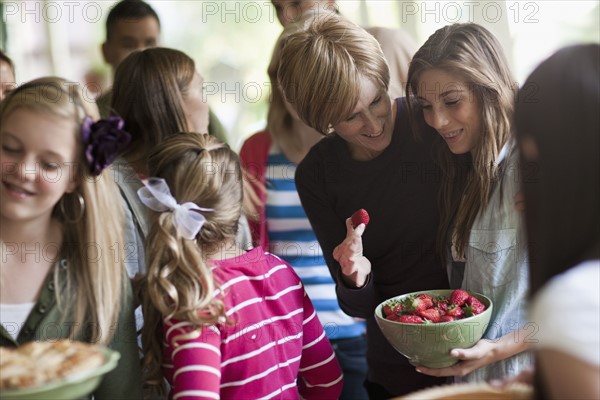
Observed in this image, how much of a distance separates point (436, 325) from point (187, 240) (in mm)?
488

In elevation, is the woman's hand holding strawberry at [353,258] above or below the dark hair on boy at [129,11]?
below

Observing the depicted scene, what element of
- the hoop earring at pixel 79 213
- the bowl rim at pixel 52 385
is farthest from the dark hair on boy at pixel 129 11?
the bowl rim at pixel 52 385

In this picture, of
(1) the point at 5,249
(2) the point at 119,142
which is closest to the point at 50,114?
(2) the point at 119,142

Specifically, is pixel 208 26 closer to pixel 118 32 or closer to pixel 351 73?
pixel 118 32

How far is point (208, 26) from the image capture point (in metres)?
4.36

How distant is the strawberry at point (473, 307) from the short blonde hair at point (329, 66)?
0.45 metres

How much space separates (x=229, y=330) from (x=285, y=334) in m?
0.15

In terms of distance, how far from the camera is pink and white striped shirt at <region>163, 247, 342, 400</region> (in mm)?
1367

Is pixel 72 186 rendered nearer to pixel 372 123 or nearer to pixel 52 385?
pixel 52 385

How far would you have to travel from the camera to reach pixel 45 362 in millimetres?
1174

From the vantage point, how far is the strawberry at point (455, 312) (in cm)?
146

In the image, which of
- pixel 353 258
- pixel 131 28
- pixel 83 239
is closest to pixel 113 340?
pixel 83 239

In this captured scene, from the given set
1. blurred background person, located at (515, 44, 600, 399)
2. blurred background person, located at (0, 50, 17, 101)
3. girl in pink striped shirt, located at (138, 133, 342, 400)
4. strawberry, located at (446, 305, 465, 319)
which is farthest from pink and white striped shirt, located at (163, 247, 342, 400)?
blurred background person, located at (0, 50, 17, 101)

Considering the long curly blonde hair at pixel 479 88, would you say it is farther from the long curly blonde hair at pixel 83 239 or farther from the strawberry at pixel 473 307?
the long curly blonde hair at pixel 83 239
